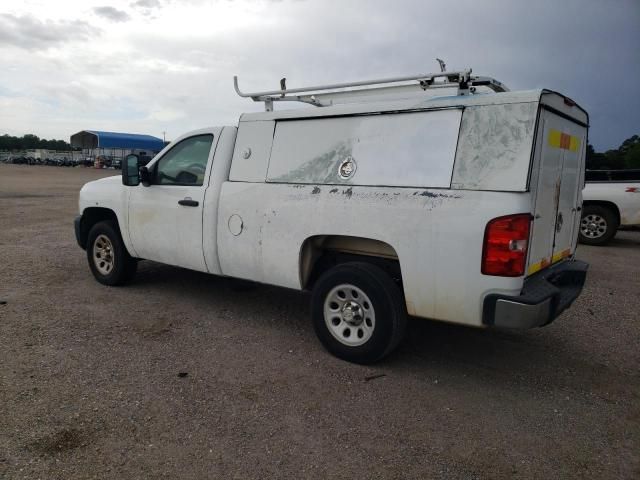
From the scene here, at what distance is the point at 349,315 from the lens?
402 centimetres

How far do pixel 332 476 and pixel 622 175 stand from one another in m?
9.92

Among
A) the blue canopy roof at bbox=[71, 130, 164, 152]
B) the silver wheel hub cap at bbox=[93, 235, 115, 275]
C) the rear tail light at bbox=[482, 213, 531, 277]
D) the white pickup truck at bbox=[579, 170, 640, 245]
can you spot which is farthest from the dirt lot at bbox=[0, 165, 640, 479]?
the blue canopy roof at bbox=[71, 130, 164, 152]

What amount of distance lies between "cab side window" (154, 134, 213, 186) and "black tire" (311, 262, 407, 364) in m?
1.81

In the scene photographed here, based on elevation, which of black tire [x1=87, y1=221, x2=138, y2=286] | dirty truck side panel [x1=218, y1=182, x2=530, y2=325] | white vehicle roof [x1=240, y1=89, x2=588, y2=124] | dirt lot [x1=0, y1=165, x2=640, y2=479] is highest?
white vehicle roof [x1=240, y1=89, x2=588, y2=124]

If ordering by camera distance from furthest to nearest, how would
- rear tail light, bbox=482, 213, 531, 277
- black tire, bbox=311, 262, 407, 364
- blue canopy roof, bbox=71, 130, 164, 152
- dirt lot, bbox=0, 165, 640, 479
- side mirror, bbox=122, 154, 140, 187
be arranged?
1. blue canopy roof, bbox=71, 130, 164, 152
2. side mirror, bbox=122, 154, 140, 187
3. black tire, bbox=311, 262, 407, 364
4. rear tail light, bbox=482, 213, 531, 277
5. dirt lot, bbox=0, 165, 640, 479

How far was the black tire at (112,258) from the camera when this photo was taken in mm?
5805

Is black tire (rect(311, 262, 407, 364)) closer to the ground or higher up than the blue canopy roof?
closer to the ground

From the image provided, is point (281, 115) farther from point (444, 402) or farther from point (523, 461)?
point (523, 461)

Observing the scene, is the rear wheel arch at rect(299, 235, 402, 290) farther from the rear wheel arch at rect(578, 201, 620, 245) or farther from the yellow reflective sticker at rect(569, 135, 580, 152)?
the rear wheel arch at rect(578, 201, 620, 245)

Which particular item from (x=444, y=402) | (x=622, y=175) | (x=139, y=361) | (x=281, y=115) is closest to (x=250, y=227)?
(x=281, y=115)

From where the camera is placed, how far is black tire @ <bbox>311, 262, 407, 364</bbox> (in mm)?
3768

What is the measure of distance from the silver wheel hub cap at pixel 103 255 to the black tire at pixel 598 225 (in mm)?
8825

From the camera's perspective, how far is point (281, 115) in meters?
4.41

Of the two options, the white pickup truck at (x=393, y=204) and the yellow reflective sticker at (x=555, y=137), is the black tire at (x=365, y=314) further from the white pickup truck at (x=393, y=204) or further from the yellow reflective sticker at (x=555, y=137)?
the yellow reflective sticker at (x=555, y=137)
